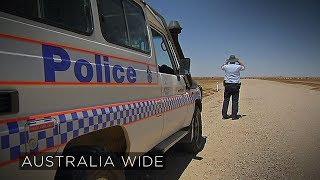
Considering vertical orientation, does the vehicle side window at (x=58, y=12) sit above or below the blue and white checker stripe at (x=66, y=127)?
above

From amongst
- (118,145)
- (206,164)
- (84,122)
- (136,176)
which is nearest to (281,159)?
(206,164)

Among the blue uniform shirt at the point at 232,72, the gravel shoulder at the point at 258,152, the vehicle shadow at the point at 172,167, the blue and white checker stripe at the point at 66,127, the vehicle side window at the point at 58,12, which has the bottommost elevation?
the vehicle shadow at the point at 172,167

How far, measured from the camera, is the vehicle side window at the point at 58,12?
1.86 m

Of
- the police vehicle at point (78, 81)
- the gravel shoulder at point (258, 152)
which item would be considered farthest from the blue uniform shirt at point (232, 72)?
the police vehicle at point (78, 81)

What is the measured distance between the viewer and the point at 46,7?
82.9 inches

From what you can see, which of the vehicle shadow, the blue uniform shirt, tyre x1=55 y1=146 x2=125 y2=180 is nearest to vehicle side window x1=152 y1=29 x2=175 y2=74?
the vehicle shadow

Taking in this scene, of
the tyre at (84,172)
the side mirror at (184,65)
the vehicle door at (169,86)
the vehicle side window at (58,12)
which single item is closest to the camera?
the vehicle side window at (58,12)

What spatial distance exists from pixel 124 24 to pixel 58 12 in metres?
1.20

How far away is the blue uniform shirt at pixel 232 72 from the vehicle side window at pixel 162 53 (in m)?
6.11

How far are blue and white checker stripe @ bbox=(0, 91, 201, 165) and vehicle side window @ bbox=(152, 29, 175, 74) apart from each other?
975 millimetres

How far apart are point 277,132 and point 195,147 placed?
9.73ft

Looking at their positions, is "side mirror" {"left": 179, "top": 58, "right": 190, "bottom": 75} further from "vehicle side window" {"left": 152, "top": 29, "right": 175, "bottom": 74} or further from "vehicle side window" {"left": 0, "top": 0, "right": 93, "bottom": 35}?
"vehicle side window" {"left": 0, "top": 0, "right": 93, "bottom": 35}

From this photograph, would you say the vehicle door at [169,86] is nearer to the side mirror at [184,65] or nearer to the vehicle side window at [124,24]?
the side mirror at [184,65]

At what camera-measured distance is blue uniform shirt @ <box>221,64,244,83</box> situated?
10.9 m
